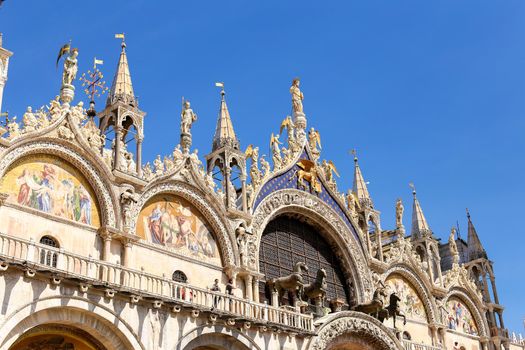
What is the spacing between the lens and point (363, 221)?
35875mm

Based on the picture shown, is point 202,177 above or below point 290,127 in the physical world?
below

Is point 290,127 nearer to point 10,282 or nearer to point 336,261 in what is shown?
point 336,261

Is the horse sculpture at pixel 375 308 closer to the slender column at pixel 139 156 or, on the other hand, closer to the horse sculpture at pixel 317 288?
the horse sculpture at pixel 317 288

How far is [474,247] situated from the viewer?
45.2m

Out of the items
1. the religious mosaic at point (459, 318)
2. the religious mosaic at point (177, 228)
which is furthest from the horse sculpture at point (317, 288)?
the religious mosaic at point (459, 318)

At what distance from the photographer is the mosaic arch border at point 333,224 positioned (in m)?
31.5

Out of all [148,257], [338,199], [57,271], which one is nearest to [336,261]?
[338,199]

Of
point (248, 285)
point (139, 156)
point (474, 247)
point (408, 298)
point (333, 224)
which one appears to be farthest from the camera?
point (474, 247)

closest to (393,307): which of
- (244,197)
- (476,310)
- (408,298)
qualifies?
(408,298)

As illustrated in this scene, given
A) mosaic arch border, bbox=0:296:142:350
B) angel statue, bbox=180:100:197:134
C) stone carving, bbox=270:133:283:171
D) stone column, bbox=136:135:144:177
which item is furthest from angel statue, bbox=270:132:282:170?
mosaic arch border, bbox=0:296:142:350

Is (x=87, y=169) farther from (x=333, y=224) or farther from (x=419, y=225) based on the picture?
(x=419, y=225)

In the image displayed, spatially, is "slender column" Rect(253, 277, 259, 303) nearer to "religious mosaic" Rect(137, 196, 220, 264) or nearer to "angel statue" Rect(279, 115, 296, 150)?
"religious mosaic" Rect(137, 196, 220, 264)

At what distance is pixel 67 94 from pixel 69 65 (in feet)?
3.66

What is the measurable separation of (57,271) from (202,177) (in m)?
9.52
